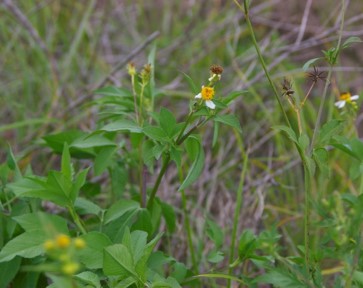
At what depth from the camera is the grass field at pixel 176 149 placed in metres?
1.19

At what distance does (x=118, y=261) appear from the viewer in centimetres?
108

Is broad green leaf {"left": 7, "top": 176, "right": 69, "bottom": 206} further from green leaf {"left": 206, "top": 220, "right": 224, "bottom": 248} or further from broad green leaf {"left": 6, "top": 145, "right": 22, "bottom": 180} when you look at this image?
green leaf {"left": 206, "top": 220, "right": 224, "bottom": 248}

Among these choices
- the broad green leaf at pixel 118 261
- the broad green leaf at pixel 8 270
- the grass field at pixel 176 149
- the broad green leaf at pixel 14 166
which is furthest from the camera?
the broad green leaf at pixel 14 166

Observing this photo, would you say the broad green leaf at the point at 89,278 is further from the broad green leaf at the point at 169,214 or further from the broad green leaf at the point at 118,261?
the broad green leaf at the point at 169,214

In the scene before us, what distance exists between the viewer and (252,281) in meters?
1.27

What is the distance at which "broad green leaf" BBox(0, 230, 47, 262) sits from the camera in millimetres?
1178

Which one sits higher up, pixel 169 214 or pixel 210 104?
pixel 210 104

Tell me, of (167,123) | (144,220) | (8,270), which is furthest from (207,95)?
(8,270)

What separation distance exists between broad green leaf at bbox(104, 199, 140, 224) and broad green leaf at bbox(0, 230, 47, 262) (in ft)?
0.53

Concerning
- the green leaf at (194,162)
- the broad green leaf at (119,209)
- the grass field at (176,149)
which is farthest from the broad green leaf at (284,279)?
the broad green leaf at (119,209)

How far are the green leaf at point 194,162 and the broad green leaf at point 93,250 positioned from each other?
19 cm

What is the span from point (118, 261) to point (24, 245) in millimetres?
225

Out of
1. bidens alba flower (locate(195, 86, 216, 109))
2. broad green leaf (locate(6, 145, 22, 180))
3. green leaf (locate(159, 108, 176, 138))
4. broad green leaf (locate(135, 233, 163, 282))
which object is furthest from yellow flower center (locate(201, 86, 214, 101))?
broad green leaf (locate(6, 145, 22, 180))

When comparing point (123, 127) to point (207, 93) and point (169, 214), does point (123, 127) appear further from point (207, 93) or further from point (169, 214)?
point (169, 214)
